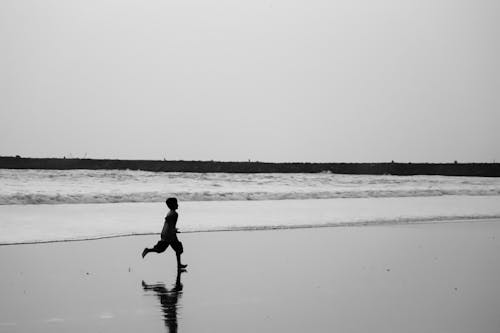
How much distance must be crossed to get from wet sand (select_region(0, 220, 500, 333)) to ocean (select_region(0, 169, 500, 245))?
346 centimetres

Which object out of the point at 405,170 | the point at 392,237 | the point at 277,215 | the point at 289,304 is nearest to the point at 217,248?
the point at 392,237

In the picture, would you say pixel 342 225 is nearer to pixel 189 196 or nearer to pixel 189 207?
pixel 189 207

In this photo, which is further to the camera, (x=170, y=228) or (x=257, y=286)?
(x=170, y=228)

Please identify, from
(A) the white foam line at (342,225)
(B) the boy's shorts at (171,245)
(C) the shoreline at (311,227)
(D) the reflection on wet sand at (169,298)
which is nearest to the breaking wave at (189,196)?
(A) the white foam line at (342,225)

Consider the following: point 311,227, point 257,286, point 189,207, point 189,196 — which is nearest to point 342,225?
point 311,227

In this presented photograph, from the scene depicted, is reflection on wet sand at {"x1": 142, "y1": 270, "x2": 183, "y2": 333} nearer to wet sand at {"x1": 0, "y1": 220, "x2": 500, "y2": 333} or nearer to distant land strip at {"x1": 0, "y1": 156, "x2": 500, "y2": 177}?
wet sand at {"x1": 0, "y1": 220, "x2": 500, "y2": 333}

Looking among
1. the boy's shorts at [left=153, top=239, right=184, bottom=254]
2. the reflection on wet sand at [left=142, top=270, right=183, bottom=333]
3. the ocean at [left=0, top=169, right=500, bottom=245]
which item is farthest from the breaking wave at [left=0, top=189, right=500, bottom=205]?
the reflection on wet sand at [left=142, top=270, right=183, bottom=333]

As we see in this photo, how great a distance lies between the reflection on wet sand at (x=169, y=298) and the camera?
6809 mm

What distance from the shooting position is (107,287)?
346 inches

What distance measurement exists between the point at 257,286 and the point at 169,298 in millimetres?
1351

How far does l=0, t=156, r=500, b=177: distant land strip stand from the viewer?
57125mm

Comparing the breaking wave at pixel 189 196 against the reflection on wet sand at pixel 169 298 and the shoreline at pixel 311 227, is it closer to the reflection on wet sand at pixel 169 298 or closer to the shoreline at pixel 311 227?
the shoreline at pixel 311 227

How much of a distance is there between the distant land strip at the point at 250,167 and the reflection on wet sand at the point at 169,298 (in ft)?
150

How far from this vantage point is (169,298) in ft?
26.5
